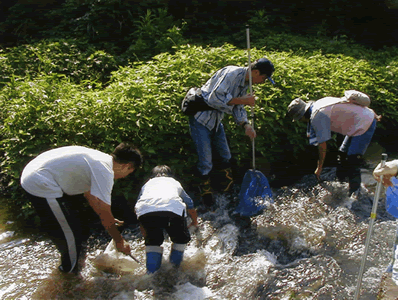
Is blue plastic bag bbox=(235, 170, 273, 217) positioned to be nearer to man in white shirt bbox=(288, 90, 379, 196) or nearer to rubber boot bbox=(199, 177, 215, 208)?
rubber boot bbox=(199, 177, 215, 208)

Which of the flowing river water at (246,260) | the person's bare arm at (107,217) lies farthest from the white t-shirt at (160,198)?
the flowing river water at (246,260)

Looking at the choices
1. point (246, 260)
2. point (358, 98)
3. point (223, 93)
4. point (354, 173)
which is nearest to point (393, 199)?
point (246, 260)

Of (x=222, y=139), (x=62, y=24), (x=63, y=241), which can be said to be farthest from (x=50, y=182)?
(x=62, y=24)

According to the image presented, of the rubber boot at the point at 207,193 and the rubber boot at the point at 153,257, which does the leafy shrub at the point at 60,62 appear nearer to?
the rubber boot at the point at 207,193

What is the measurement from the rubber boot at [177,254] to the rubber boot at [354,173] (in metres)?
2.72

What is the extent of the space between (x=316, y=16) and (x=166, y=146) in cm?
770

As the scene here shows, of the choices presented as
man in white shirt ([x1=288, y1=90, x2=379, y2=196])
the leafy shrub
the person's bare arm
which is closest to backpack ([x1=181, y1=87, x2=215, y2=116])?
man in white shirt ([x1=288, y1=90, x2=379, y2=196])

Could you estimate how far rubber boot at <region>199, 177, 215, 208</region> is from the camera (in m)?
4.94

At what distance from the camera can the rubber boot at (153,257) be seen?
3676 mm

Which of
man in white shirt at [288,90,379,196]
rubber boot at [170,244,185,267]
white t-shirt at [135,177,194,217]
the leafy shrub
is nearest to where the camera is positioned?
white t-shirt at [135,177,194,217]

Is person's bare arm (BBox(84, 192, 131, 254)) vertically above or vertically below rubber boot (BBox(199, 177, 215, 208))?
above

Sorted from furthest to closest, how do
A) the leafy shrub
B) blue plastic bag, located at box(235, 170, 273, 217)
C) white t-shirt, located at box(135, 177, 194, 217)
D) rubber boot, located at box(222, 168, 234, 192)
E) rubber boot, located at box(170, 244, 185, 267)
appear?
the leafy shrub
rubber boot, located at box(222, 168, 234, 192)
blue plastic bag, located at box(235, 170, 273, 217)
rubber boot, located at box(170, 244, 185, 267)
white t-shirt, located at box(135, 177, 194, 217)

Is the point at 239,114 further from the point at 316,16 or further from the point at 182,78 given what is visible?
the point at 316,16

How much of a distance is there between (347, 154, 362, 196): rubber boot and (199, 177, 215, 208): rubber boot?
2003 millimetres
